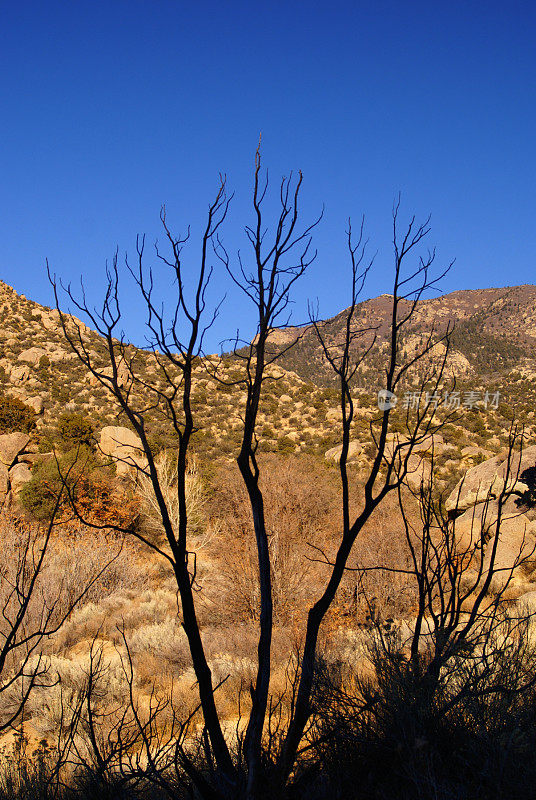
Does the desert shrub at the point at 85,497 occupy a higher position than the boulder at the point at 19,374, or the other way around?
the boulder at the point at 19,374

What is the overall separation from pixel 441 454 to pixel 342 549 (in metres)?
25.6

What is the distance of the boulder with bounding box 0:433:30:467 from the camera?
20.8 metres

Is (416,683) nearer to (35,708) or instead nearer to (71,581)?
(35,708)

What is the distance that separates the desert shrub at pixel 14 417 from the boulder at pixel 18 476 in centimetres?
429

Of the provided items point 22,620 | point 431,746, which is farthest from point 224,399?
point 431,746

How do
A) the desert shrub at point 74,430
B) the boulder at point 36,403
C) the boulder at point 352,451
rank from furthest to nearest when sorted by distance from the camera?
the boulder at point 36,403
the boulder at point 352,451
the desert shrub at point 74,430

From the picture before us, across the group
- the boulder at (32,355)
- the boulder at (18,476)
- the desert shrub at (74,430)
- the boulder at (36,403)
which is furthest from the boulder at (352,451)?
the boulder at (32,355)

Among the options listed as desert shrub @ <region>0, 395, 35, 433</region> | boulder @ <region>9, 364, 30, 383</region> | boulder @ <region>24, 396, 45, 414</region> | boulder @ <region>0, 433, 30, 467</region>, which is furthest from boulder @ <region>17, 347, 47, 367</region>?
boulder @ <region>0, 433, 30, 467</region>

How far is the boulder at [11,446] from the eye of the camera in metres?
20.8

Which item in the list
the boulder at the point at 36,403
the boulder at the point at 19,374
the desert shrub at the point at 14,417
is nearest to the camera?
the desert shrub at the point at 14,417

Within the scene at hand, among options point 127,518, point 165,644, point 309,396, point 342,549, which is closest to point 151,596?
point 165,644

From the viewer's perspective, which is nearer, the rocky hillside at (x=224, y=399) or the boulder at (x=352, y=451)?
the boulder at (x=352, y=451)

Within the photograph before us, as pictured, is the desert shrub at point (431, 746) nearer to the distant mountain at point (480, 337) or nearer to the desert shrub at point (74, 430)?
the desert shrub at point (74, 430)

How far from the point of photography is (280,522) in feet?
44.3
